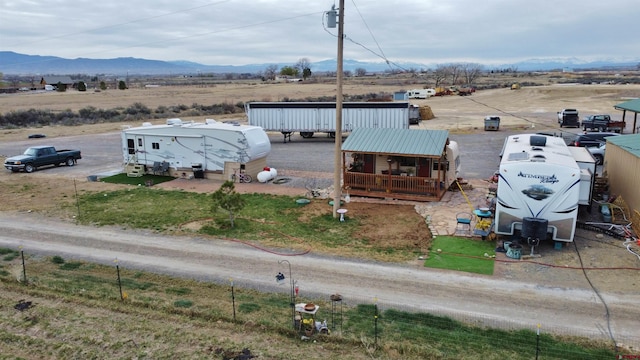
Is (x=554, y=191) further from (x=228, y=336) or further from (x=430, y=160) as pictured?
(x=228, y=336)

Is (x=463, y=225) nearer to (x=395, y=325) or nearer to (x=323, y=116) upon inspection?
(x=395, y=325)

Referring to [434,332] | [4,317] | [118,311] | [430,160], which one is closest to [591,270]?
[434,332]

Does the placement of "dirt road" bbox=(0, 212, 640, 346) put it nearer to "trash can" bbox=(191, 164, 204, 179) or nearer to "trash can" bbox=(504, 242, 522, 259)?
"trash can" bbox=(504, 242, 522, 259)

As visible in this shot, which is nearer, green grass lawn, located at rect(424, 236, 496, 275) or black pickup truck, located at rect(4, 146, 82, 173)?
green grass lawn, located at rect(424, 236, 496, 275)

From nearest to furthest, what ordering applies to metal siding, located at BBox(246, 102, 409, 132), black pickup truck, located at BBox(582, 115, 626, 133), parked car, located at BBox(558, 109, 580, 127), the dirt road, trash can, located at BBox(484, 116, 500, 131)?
1. the dirt road
2. metal siding, located at BBox(246, 102, 409, 132)
3. black pickup truck, located at BBox(582, 115, 626, 133)
4. trash can, located at BBox(484, 116, 500, 131)
5. parked car, located at BBox(558, 109, 580, 127)

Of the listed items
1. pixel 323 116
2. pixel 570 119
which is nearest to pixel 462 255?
pixel 323 116

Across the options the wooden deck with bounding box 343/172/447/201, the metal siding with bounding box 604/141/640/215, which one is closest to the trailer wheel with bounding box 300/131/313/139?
the wooden deck with bounding box 343/172/447/201

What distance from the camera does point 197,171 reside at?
26812 mm

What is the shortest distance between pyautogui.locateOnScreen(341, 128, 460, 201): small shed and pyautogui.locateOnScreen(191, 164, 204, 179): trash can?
28.1ft

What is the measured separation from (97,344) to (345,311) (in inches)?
210

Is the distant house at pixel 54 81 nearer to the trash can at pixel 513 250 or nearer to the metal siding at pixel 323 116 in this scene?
the metal siding at pixel 323 116

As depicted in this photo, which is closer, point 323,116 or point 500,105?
point 323,116

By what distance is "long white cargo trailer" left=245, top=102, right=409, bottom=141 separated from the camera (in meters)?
37.3

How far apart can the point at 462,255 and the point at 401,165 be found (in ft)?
26.0
